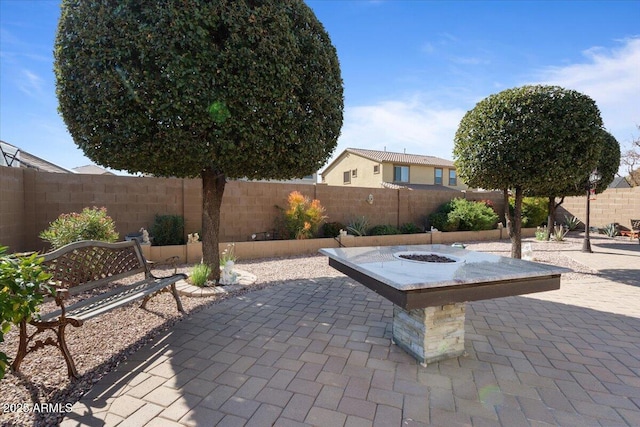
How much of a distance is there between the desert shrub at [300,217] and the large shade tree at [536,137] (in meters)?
4.54

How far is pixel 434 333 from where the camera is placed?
2.84 metres

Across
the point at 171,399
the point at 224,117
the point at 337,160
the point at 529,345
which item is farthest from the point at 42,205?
the point at 337,160

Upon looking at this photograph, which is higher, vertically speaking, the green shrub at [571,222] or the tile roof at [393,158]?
the tile roof at [393,158]

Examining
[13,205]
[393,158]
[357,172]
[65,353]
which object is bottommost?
[65,353]

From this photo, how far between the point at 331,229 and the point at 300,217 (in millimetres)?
1388

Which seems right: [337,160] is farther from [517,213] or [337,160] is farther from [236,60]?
[236,60]

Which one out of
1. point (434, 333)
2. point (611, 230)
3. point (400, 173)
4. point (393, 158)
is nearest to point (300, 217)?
point (434, 333)

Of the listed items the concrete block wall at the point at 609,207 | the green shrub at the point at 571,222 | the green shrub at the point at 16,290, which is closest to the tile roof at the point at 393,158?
the concrete block wall at the point at 609,207

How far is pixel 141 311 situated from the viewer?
401 centimetres

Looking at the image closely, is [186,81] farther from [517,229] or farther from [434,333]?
[517,229]

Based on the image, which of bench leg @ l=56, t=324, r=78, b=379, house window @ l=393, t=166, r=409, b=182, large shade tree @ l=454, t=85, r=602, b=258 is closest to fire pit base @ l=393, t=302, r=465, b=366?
bench leg @ l=56, t=324, r=78, b=379

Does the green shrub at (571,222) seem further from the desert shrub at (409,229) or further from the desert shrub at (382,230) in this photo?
the desert shrub at (382,230)

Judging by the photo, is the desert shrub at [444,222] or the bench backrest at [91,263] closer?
the bench backrest at [91,263]

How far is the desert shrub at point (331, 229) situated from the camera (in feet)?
31.7
